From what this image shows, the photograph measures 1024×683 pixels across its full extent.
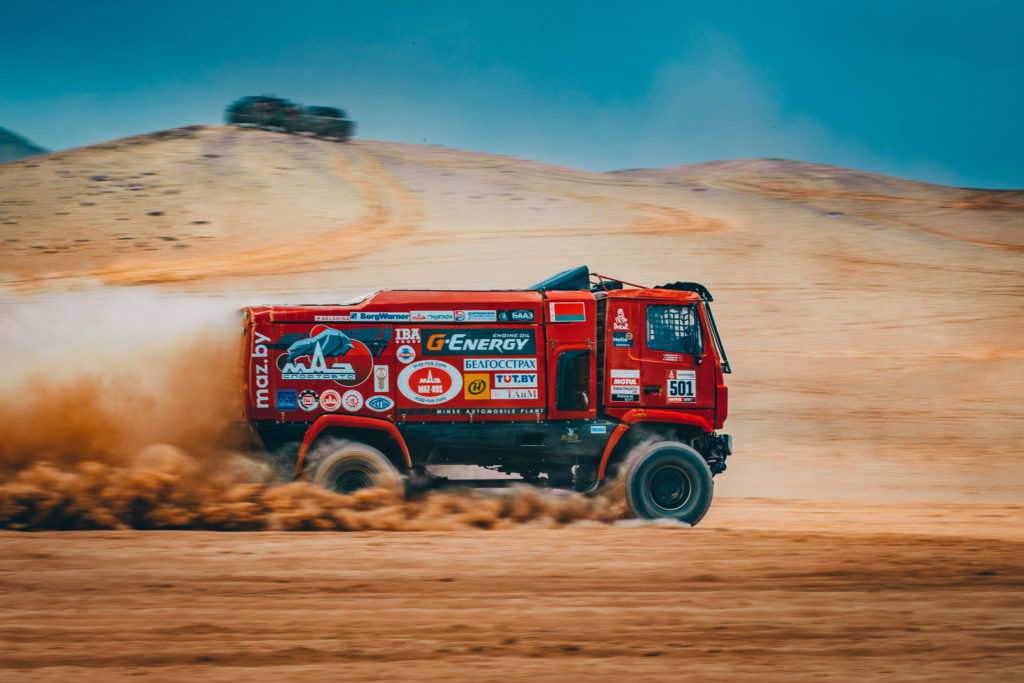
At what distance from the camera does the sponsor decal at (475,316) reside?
9.60 meters

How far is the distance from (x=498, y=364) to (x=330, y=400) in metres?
1.74

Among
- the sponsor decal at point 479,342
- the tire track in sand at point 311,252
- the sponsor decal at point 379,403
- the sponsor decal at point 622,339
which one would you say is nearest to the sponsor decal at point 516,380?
the sponsor decal at point 479,342

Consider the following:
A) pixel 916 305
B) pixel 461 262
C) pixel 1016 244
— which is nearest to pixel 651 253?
pixel 461 262

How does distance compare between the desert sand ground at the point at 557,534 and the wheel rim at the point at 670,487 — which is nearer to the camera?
the desert sand ground at the point at 557,534

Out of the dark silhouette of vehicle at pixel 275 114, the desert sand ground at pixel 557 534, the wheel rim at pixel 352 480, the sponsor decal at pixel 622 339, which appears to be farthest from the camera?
the dark silhouette of vehicle at pixel 275 114

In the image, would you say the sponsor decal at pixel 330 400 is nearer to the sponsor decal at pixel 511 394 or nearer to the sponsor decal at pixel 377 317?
the sponsor decal at pixel 377 317

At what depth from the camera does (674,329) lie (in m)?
10.0

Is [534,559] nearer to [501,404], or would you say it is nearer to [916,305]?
[501,404]

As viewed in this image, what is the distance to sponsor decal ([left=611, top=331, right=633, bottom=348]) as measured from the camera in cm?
982

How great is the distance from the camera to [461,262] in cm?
2773

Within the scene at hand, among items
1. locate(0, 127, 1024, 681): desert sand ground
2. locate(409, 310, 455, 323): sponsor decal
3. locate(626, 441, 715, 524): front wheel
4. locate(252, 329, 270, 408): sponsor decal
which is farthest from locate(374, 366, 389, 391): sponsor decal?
locate(626, 441, 715, 524): front wheel

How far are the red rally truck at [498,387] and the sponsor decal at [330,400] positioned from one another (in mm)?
10

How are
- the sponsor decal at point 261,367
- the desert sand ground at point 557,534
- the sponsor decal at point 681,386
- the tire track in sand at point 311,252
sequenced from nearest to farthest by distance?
the desert sand ground at point 557,534 < the sponsor decal at point 261,367 < the sponsor decal at point 681,386 < the tire track in sand at point 311,252

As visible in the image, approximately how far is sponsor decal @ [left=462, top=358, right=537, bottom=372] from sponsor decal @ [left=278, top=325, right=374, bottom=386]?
1006 millimetres
